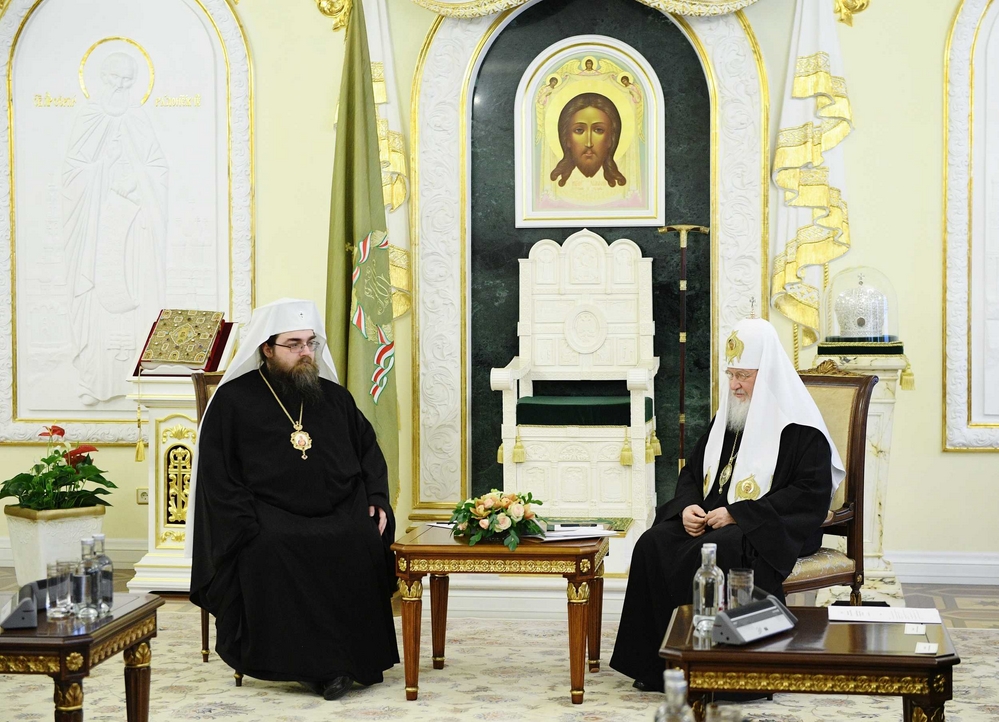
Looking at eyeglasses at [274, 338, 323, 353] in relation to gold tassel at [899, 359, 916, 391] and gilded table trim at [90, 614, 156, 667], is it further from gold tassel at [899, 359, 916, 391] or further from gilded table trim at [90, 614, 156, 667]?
gold tassel at [899, 359, 916, 391]

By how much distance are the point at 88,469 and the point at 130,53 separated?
2.67 metres

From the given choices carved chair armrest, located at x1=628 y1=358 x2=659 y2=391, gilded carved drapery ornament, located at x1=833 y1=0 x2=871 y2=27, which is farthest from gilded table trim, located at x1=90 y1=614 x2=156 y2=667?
gilded carved drapery ornament, located at x1=833 y1=0 x2=871 y2=27

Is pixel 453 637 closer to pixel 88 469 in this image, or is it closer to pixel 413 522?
pixel 413 522

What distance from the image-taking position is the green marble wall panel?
7.11m

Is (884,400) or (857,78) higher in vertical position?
(857,78)

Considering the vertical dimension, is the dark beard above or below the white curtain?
below

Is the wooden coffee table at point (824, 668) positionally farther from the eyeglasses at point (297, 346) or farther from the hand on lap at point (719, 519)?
the eyeglasses at point (297, 346)

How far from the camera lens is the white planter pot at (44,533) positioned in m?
6.17

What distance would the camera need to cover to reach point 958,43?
661 cm

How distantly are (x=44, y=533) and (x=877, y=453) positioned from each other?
4.34m

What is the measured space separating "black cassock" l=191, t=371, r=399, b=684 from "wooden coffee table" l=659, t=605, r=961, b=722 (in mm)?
1710

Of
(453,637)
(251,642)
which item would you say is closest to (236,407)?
(251,642)

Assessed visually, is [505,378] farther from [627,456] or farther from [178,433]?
[178,433]

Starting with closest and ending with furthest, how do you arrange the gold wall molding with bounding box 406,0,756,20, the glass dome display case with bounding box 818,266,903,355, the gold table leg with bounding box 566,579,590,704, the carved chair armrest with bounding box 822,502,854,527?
the gold table leg with bounding box 566,579,590,704 < the carved chair armrest with bounding box 822,502,854,527 < the glass dome display case with bounding box 818,266,903,355 < the gold wall molding with bounding box 406,0,756,20
